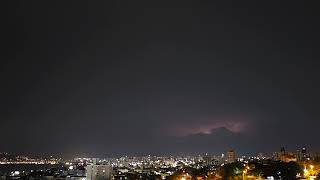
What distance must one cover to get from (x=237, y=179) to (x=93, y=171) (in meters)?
19.0

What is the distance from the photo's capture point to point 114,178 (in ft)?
122

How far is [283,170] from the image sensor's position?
2475 cm

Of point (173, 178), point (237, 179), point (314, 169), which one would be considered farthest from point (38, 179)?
point (314, 169)

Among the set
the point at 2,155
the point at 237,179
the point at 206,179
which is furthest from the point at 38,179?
the point at 2,155

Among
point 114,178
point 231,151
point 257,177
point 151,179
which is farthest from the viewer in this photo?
point 231,151

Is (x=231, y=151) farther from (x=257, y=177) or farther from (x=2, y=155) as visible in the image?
(x=2, y=155)

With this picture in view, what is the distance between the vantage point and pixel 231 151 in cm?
6938

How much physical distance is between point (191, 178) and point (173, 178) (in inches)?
73.7

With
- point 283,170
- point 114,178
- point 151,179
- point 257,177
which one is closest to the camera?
point 257,177

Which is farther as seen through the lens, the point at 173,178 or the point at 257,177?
the point at 173,178

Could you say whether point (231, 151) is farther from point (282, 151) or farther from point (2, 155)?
point (2, 155)

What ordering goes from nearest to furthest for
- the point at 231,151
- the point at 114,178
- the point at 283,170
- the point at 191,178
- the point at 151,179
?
the point at 283,170 → the point at 191,178 → the point at 151,179 → the point at 114,178 → the point at 231,151

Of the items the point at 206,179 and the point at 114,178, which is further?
the point at 114,178

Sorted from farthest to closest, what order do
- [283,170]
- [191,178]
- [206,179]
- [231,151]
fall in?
[231,151], [191,178], [206,179], [283,170]
